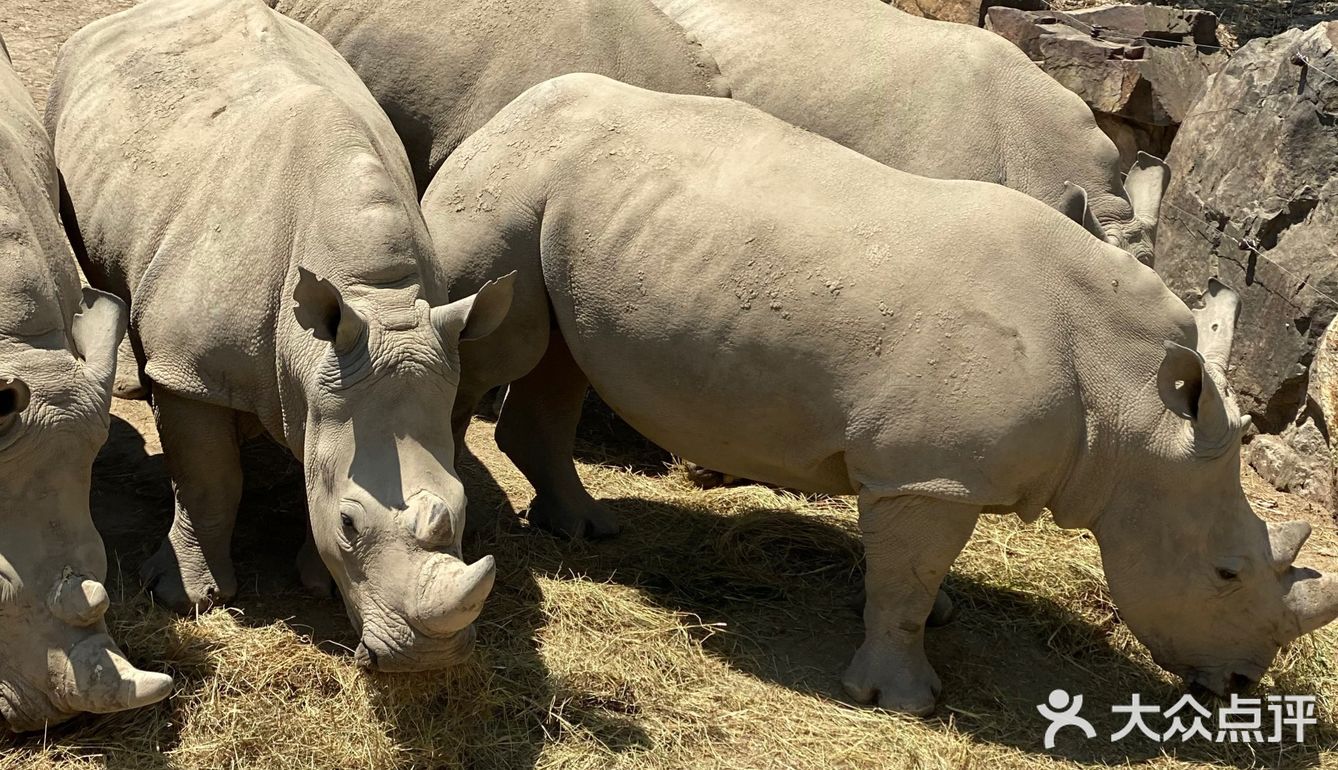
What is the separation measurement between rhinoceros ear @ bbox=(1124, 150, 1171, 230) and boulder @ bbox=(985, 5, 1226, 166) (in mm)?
2351

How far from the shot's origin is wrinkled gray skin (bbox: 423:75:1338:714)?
540 centimetres

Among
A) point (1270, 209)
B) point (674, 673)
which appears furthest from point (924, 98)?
point (674, 673)

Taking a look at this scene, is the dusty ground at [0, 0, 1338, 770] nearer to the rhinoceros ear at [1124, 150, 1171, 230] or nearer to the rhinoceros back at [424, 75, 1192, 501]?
the rhinoceros back at [424, 75, 1192, 501]

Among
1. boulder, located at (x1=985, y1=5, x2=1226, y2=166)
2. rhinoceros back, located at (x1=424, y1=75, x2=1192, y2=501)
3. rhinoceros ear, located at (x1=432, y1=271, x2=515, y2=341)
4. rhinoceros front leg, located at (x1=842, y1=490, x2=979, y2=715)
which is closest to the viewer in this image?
rhinoceros ear, located at (x1=432, y1=271, x2=515, y2=341)

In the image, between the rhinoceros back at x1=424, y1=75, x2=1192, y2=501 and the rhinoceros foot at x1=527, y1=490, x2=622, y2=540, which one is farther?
the rhinoceros foot at x1=527, y1=490, x2=622, y2=540

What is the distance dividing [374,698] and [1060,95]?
4.54m

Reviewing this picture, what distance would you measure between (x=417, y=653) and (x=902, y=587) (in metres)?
1.94

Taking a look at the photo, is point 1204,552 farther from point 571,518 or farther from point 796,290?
point 571,518

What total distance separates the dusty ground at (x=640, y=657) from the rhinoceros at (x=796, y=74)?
5.53ft

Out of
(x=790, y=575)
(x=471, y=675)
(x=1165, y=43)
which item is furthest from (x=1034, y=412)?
(x=1165, y=43)

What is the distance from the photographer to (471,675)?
528 centimetres

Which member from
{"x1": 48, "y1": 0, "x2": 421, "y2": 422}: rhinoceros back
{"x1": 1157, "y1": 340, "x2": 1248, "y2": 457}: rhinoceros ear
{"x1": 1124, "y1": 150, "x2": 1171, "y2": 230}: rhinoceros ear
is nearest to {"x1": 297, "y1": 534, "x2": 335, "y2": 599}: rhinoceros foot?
{"x1": 48, "y1": 0, "x2": 421, "y2": 422}: rhinoceros back

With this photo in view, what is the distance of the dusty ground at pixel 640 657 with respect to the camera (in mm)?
5051

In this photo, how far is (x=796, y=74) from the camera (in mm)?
7652
